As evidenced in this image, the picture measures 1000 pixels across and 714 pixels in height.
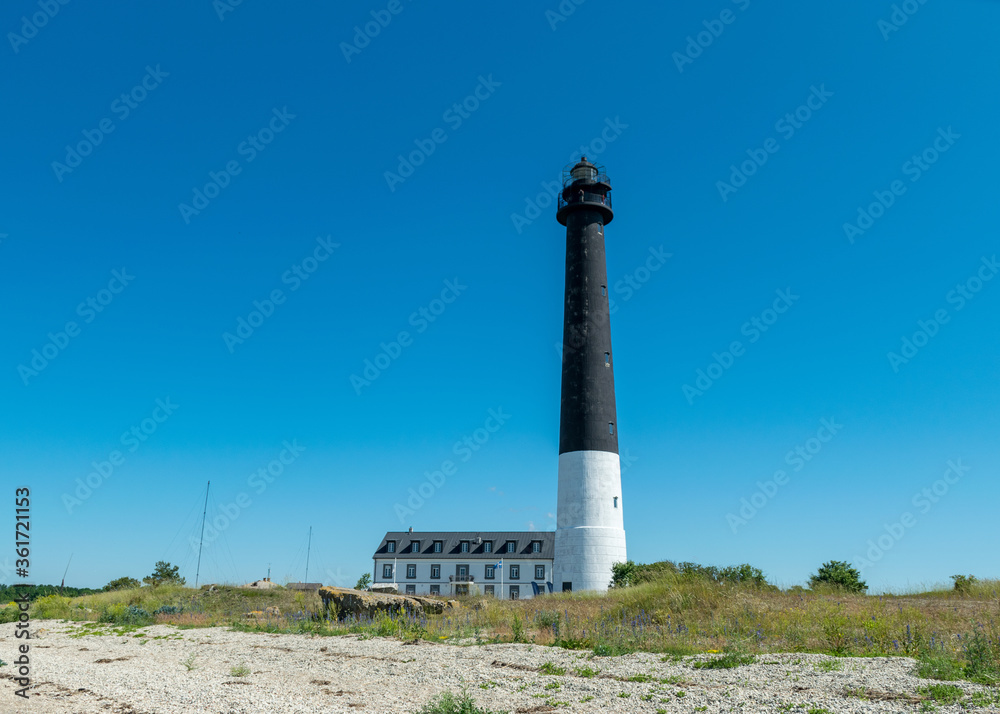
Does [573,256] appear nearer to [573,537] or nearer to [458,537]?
[573,537]

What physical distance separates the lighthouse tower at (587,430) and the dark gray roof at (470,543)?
124ft

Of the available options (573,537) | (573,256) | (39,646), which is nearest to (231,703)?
(39,646)

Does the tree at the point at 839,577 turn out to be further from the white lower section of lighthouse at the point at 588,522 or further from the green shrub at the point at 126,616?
the green shrub at the point at 126,616

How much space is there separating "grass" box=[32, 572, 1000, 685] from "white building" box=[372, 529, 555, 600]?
42.2 m

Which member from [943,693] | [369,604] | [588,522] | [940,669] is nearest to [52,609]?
[369,604]

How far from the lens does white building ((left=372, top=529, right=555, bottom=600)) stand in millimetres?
63312

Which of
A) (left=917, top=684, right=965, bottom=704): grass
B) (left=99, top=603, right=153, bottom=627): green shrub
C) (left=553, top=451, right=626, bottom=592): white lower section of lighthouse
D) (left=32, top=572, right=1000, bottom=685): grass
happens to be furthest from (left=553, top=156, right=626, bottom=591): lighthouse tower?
(left=917, top=684, right=965, bottom=704): grass

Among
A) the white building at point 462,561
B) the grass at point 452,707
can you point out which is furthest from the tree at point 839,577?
the white building at point 462,561

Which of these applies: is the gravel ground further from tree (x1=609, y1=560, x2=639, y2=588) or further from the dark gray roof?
the dark gray roof

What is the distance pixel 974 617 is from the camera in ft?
41.2

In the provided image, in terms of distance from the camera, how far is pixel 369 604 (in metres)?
18.5

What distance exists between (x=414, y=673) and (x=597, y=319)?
830 inches

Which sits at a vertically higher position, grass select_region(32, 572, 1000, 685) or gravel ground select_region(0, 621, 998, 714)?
grass select_region(32, 572, 1000, 685)

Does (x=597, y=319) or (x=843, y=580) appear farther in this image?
(x=597, y=319)
